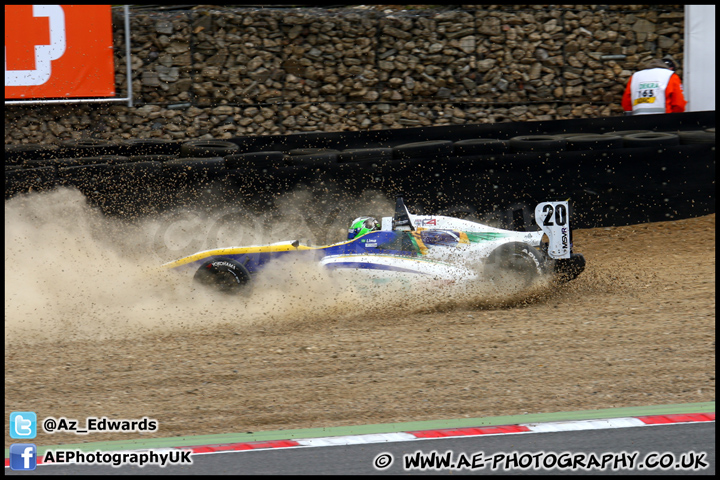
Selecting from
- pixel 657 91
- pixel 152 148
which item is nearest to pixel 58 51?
pixel 152 148

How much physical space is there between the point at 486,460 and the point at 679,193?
304 inches

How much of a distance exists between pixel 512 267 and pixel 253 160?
412cm

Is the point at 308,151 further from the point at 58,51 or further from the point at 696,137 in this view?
the point at 696,137

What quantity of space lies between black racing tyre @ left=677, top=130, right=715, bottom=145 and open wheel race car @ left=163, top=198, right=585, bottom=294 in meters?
3.56

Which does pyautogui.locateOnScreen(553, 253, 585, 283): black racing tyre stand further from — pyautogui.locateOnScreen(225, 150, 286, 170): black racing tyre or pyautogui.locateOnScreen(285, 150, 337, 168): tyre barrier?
pyautogui.locateOnScreen(225, 150, 286, 170): black racing tyre

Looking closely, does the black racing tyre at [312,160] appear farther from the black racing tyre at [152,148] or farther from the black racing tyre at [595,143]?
the black racing tyre at [595,143]

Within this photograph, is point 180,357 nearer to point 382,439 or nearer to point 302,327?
point 302,327

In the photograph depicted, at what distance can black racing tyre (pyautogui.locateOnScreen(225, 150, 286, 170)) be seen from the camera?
1022cm

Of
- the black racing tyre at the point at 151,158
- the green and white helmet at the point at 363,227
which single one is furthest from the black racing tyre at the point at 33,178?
the green and white helmet at the point at 363,227

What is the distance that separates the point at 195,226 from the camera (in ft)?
32.8

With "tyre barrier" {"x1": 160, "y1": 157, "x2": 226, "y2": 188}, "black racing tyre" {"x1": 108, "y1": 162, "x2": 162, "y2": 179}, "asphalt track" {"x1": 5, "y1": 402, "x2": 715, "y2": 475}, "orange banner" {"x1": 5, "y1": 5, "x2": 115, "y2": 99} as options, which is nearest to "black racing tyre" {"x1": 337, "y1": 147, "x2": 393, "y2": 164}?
"tyre barrier" {"x1": 160, "y1": 157, "x2": 226, "y2": 188}

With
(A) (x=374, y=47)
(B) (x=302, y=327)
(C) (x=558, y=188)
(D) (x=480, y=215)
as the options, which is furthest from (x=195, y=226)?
(A) (x=374, y=47)

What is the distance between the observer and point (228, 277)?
7965mm

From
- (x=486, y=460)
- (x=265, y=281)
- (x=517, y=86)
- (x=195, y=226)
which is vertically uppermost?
(x=517, y=86)
